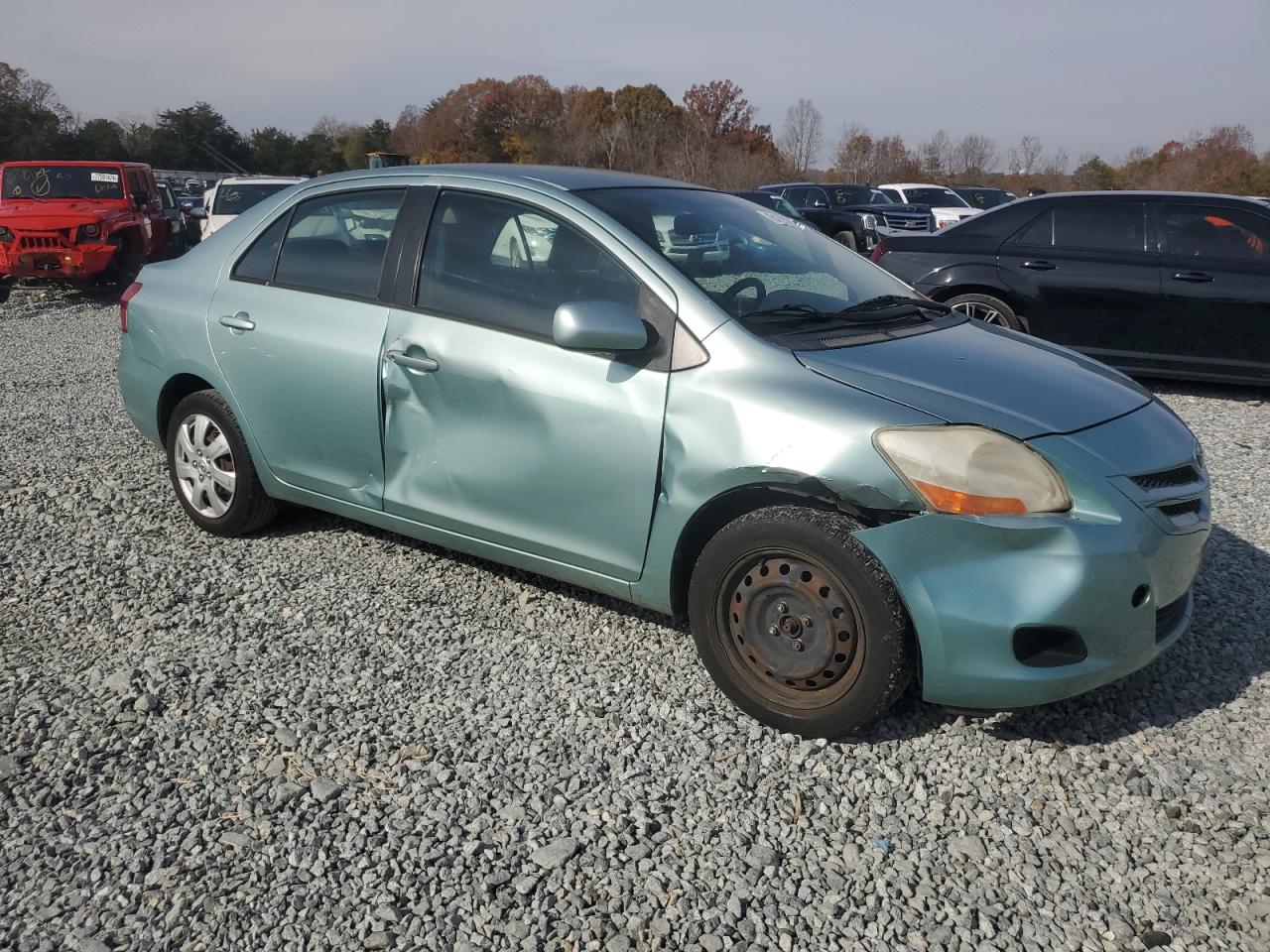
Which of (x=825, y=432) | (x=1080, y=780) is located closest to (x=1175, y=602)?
(x=1080, y=780)

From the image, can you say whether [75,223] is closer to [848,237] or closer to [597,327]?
[848,237]

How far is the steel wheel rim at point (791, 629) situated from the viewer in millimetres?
3099

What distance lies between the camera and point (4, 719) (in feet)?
11.0

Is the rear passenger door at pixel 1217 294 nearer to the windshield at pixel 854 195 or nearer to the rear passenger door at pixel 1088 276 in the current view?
the rear passenger door at pixel 1088 276

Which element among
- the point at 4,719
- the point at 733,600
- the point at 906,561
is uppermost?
the point at 906,561

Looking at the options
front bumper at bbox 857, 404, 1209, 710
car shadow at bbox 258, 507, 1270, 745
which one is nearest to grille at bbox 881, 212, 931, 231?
car shadow at bbox 258, 507, 1270, 745

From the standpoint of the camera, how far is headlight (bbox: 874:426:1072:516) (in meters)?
2.95

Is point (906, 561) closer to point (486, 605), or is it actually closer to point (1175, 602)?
point (1175, 602)

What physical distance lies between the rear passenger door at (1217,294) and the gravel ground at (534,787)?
3.90 m

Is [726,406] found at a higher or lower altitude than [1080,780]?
higher

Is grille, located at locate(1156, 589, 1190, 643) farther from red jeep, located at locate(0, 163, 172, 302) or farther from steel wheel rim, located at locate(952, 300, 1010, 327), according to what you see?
red jeep, located at locate(0, 163, 172, 302)

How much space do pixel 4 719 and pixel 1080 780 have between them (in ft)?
10.8

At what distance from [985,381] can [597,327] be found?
4.05ft

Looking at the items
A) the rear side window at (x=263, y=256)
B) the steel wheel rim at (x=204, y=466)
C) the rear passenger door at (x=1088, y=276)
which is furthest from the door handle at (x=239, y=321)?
the rear passenger door at (x=1088, y=276)
